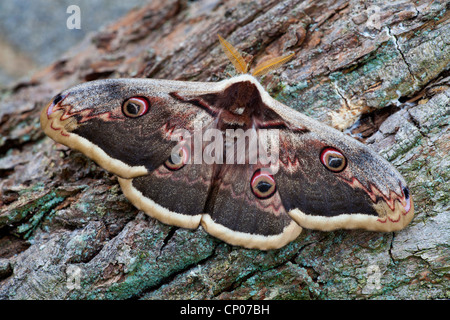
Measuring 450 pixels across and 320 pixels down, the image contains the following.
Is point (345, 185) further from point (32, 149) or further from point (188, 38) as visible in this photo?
point (32, 149)

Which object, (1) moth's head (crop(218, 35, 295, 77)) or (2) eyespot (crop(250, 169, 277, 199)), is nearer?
(2) eyespot (crop(250, 169, 277, 199))

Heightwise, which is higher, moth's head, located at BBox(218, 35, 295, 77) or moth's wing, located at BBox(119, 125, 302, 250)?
moth's head, located at BBox(218, 35, 295, 77)

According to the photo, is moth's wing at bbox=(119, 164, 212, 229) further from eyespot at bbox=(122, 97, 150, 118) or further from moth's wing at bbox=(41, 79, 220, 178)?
A: eyespot at bbox=(122, 97, 150, 118)

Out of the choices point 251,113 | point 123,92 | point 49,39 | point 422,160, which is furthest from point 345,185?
point 49,39

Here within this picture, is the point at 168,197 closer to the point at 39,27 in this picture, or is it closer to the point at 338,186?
the point at 338,186

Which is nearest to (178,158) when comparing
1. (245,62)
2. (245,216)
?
(245,216)

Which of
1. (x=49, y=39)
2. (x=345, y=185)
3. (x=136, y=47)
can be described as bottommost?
(x=345, y=185)

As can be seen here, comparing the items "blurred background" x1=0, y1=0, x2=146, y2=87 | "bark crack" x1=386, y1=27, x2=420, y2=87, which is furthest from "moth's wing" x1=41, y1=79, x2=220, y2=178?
"blurred background" x1=0, y1=0, x2=146, y2=87
